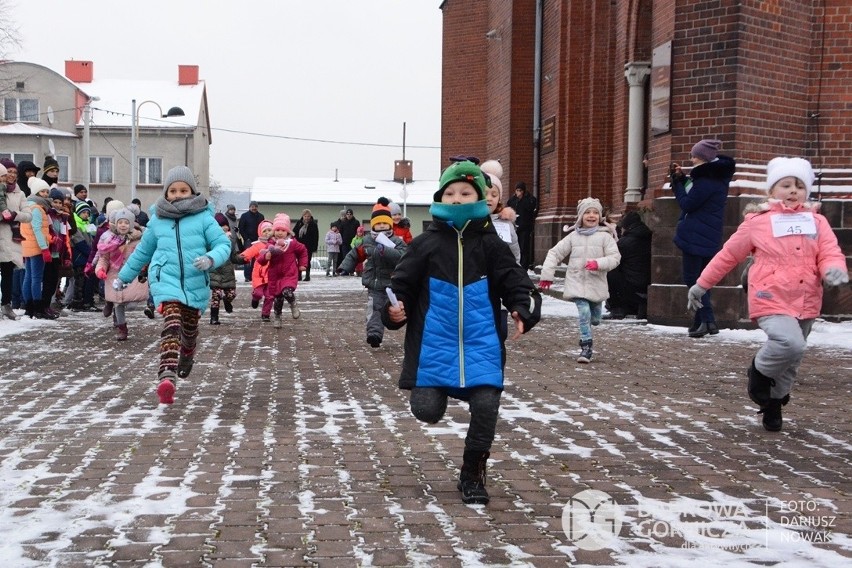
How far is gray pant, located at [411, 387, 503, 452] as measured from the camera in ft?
17.1

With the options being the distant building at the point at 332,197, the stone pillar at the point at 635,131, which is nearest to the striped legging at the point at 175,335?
the stone pillar at the point at 635,131

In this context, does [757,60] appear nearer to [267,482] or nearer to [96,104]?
[267,482]

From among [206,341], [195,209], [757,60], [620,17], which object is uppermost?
[620,17]

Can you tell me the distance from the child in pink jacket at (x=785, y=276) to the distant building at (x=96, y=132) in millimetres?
56233

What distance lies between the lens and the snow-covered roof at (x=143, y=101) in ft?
207

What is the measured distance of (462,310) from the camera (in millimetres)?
5293

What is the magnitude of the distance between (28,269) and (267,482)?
10200mm

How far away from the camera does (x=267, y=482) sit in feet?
18.2

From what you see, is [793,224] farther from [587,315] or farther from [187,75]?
[187,75]

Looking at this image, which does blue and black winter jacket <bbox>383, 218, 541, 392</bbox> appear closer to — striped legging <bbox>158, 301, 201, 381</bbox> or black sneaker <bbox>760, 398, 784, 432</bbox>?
black sneaker <bbox>760, 398, 784, 432</bbox>

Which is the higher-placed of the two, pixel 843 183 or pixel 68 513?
pixel 843 183

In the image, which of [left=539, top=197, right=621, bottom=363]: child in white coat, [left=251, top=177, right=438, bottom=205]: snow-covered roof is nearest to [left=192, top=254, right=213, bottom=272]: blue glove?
[left=539, top=197, right=621, bottom=363]: child in white coat

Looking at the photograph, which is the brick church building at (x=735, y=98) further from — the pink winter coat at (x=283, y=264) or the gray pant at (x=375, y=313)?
the pink winter coat at (x=283, y=264)

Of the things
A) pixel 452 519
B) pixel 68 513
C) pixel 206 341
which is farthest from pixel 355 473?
pixel 206 341
